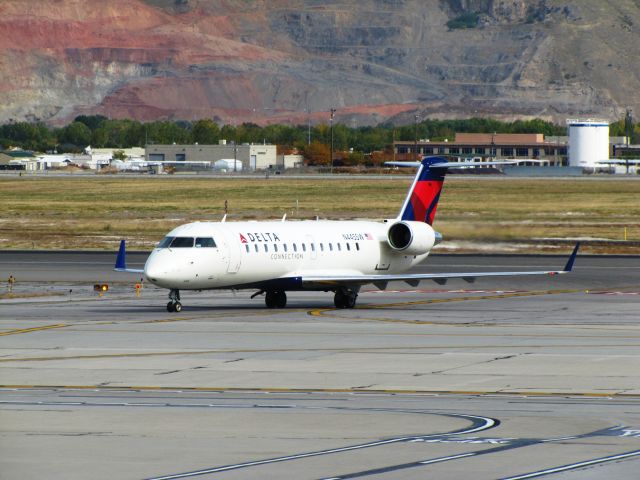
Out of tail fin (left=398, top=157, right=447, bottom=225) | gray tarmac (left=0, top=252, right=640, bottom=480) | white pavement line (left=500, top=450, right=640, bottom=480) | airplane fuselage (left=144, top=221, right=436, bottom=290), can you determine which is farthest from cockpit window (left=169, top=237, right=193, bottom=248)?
white pavement line (left=500, top=450, right=640, bottom=480)

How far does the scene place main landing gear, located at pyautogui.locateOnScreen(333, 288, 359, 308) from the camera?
5259 centimetres

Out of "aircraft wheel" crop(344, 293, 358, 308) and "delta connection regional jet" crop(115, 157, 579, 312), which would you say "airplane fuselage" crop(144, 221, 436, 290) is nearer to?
"delta connection regional jet" crop(115, 157, 579, 312)

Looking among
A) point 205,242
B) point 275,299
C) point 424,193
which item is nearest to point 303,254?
point 275,299

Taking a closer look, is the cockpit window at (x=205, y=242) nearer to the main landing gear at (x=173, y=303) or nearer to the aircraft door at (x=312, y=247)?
the main landing gear at (x=173, y=303)

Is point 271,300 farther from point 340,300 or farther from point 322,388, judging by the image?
point 322,388

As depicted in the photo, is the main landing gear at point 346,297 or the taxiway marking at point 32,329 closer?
the taxiway marking at point 32,329

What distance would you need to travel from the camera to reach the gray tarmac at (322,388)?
873 inches

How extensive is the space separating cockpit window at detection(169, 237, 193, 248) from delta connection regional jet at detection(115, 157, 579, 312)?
3 cm

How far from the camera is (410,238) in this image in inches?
2127

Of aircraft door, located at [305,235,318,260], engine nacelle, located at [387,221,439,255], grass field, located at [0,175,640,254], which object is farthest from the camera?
grass field, located at [0,175,640,254]

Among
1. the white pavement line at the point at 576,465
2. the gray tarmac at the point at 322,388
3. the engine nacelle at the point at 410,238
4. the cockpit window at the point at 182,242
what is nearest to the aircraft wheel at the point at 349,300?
the gray tarmac at the point at 322,388

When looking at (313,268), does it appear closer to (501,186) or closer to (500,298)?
(500,298)

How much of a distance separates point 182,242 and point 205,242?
786 millimetres

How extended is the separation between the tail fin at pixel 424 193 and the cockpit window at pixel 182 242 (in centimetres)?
1065
